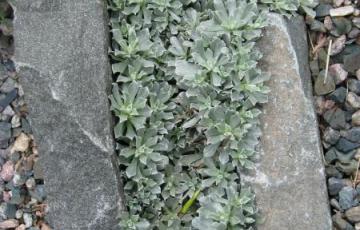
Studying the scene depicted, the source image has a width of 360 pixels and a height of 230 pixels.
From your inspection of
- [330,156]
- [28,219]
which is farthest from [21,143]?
[330,156]

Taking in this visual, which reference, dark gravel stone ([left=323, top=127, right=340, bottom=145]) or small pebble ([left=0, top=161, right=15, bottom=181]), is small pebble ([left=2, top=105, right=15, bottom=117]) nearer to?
small pebble ([left=0, top=161, right=15, bottom=181])

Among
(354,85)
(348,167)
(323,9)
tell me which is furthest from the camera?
(323,9)

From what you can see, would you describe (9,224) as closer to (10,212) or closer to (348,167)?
(10,212)

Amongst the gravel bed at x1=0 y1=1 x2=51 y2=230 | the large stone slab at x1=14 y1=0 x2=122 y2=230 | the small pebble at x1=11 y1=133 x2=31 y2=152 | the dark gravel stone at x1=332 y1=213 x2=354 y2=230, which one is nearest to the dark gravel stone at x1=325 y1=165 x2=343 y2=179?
the dark gravel stone at x1=332 y1=213 x2=354 y2=230

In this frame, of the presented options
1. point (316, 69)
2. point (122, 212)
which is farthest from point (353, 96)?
point (122, 212)

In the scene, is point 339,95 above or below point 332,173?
above

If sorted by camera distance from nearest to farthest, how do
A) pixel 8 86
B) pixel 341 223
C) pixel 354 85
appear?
1. pixel 341 223
2. pixel 354 85
3. pixel 8 86
